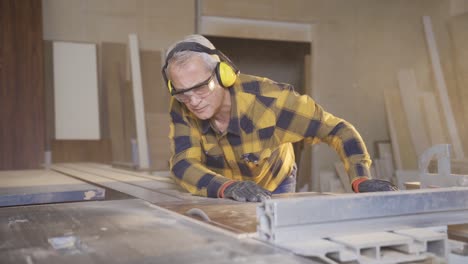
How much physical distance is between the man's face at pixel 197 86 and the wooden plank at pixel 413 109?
4909 millimetres

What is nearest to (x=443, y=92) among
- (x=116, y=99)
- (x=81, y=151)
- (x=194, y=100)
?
(x=116, y=99)

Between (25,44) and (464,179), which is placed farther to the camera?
(25,44)

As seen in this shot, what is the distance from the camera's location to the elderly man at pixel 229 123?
2467 millimetres

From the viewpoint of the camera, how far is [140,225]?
171 cm

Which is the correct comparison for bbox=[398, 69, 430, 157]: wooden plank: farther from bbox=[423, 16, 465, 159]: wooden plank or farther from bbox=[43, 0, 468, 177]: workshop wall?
bbox=[43, 0, 468, 177]: workshop wall

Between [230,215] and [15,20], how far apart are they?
4.36 meters

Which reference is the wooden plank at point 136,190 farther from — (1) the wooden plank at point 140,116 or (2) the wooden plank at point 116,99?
(2) the wooden plank at point 116,99

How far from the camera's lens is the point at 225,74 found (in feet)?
8.38

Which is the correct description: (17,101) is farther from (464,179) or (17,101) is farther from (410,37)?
(410,37)

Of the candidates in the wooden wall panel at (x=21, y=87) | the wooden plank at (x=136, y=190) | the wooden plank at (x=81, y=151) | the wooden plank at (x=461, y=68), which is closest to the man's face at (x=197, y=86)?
the wooden plank at (x=136, y=190)

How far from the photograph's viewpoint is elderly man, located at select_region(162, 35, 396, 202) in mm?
2467

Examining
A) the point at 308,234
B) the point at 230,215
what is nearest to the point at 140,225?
the point at 230,215

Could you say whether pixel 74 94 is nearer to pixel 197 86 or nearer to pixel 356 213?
pixel 197 86

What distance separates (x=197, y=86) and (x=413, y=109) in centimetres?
522
